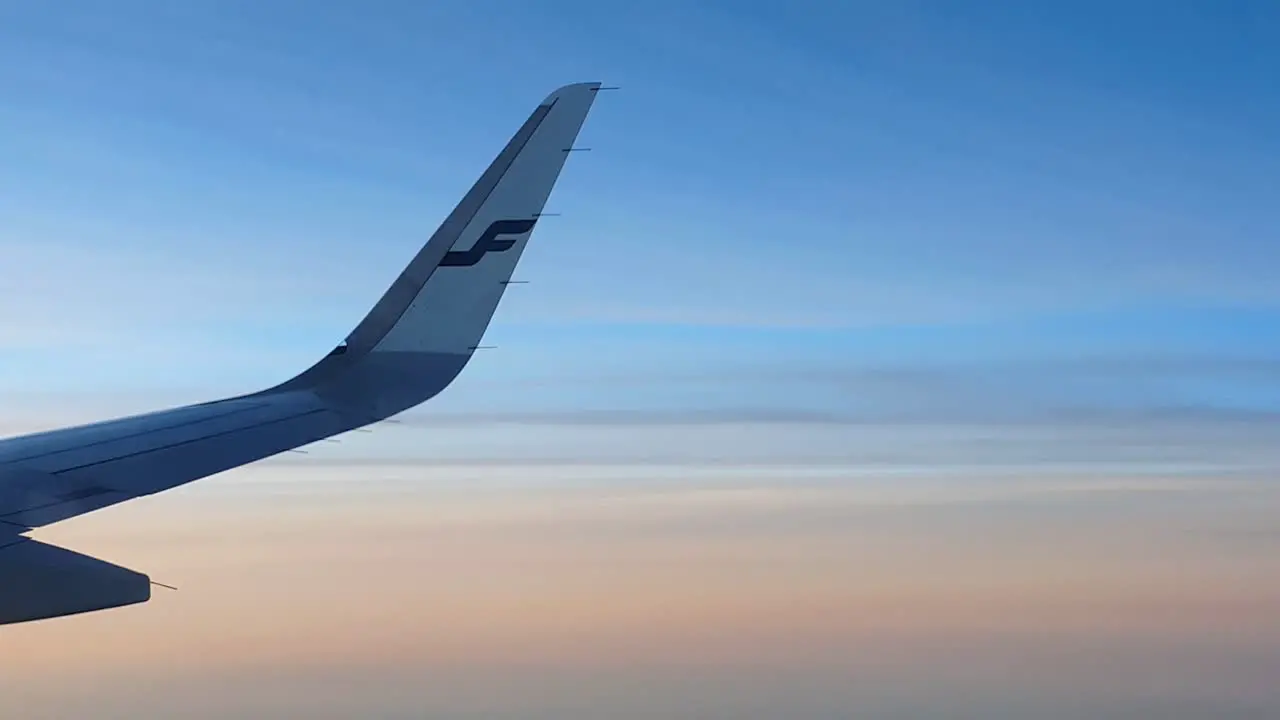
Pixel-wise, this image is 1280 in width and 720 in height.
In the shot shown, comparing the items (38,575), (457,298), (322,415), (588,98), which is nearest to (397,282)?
(457,298)

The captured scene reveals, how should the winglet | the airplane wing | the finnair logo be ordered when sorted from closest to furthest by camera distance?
the airplane wing → the winglet → the finnair logo

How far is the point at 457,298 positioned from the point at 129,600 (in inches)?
197

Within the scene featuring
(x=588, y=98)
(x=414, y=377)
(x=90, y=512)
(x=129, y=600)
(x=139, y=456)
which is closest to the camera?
(x=129, y=600)

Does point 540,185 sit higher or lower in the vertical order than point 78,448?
higher

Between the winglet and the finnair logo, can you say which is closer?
the winglet

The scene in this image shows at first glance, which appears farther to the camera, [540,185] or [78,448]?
[540,185]

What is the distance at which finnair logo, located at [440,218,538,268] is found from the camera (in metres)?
9.95

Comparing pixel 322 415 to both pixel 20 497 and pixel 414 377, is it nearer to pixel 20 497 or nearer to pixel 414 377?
pixel 414 377

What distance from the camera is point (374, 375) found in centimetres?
1061

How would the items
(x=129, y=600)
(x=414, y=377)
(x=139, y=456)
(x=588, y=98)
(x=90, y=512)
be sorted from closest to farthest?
(x=129, y=600) → (x=90, y=512) → (x=139, y=456) → (x=588, y=98) → (x=414, y=377)

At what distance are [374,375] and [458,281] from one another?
1230 mm

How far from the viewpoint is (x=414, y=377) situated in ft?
34.2

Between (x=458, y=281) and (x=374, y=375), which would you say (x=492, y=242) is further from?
(x=374, y=375)

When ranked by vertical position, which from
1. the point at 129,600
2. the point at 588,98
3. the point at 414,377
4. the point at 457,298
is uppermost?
the point at 588,98
